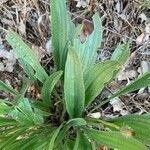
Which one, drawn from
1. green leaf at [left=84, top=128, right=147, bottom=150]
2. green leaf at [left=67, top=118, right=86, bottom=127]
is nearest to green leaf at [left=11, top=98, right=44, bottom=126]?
green leaf at [left=67, top=118, right=86, bottom=127]

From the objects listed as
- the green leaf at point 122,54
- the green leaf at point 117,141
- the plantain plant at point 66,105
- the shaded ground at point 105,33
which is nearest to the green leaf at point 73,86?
the plantain plant at point 66,105

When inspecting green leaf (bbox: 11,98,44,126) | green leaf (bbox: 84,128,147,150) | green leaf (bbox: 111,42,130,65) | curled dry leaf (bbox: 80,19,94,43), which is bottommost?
green leaf (bbox: 84,128,147,150)

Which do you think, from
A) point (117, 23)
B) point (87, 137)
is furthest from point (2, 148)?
point (117, 23)

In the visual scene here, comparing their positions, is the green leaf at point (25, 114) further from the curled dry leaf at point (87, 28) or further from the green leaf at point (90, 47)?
the curled dry leaf at point (87, 28)

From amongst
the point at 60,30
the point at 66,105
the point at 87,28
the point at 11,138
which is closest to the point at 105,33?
the point at 87,28

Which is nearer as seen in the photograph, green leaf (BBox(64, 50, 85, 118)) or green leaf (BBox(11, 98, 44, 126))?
green leaf (BBox(64, 50, 85, 118))

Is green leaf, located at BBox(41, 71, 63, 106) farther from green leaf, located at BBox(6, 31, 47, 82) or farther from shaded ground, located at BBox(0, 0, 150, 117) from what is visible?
shaded ground, located at BBox(0, 0, 150, 117)
